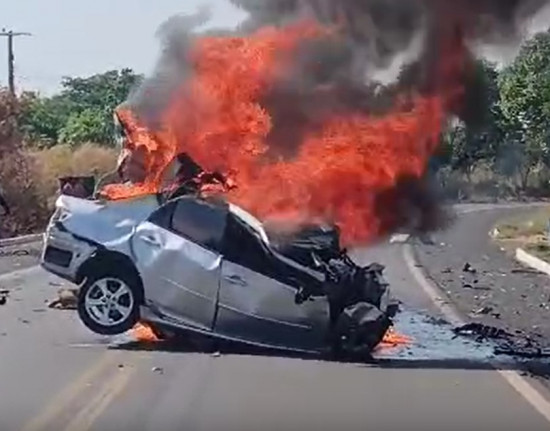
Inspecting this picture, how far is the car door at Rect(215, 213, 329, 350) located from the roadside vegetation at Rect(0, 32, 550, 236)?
7.38 feet

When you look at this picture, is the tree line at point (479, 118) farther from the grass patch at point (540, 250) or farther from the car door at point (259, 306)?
the car door at point (259, 306)

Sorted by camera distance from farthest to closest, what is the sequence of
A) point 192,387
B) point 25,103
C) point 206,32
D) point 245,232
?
point 25,103
point 206,32
point 245,232
point 192,387

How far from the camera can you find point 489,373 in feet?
45.9

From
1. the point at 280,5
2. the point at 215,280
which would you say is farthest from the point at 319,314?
the point at 280,5

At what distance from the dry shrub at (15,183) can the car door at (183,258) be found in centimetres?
2390

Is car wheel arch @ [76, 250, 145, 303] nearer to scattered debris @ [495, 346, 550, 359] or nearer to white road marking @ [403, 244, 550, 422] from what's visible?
white road marking @ [403, 244, 550, 422]

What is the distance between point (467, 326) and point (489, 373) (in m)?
4.25

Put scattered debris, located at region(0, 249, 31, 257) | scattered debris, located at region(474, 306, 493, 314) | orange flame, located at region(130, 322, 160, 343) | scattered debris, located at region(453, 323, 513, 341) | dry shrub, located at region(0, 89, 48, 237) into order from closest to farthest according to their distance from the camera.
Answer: orange flame, located at region(130, 322, 160, 343), scattered debris, located at region(453, 323, 513, 341), scattered debris, located at region(474, 306, 493, 314), scattered debris, located at region(0, 249, 31, 257), dry shrub, located at region(0, 89, 48, 237)

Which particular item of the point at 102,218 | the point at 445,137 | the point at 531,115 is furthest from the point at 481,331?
the point at 531,115

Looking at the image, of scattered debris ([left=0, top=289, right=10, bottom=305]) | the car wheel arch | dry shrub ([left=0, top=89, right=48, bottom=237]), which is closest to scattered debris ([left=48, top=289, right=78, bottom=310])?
scattered debris ([left=0, top=289, right=10, bottom=305])

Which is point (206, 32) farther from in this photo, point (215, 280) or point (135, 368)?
point (135, 368)

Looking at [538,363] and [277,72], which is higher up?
[277,72]

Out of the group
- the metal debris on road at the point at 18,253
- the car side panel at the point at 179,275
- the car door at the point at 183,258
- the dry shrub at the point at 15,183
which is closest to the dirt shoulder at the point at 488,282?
the car door at the point at 183,258

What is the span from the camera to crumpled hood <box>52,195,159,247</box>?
15289mm
